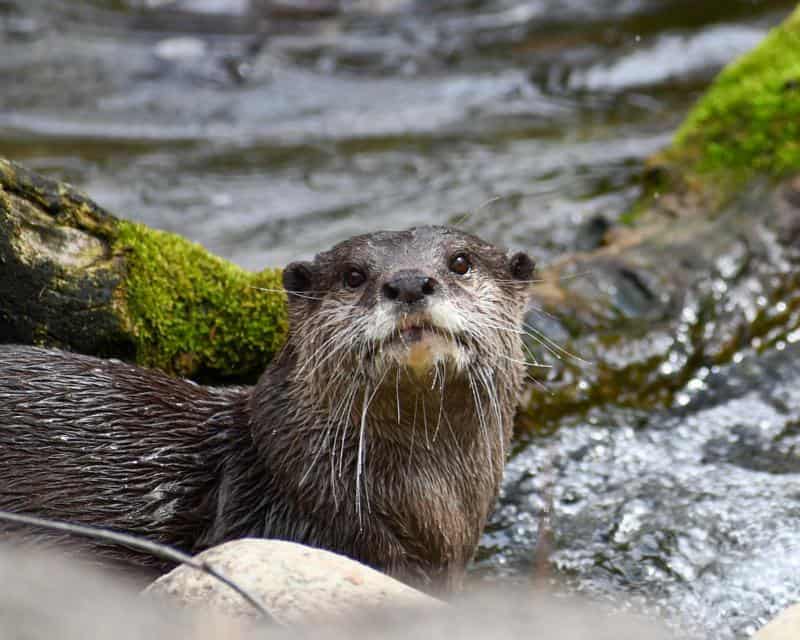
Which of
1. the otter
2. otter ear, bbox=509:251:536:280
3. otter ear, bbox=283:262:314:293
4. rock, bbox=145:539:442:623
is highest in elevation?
otter ear, bbox=509:251:536:280

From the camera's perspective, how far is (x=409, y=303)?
135 inches

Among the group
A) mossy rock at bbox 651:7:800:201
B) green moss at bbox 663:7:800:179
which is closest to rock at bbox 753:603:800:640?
mossy rock at bbox 651:7:800:201

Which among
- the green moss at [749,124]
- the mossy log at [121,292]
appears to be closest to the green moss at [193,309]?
the mossy log at [121,292]

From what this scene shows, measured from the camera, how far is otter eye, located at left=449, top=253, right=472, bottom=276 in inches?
152

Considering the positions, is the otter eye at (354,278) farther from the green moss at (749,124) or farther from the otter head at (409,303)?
the green moss at (749,124)

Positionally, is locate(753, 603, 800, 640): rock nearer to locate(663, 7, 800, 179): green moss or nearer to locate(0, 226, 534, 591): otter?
locate(0, 226, 534, 591): otter

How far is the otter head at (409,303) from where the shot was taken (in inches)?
137

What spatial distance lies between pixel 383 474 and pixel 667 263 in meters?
2.84

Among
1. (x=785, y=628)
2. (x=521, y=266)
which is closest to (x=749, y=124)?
(x=521, y=266)

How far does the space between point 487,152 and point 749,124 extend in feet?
8.38

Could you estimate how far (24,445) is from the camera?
153 inches

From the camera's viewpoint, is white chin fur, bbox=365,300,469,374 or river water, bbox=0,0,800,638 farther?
river water, bbox=0,0,800,638

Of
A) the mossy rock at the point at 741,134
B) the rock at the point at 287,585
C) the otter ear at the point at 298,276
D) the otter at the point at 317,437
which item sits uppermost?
the mossy rock at the point at 741,134

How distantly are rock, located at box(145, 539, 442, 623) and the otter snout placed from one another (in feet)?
2.39
